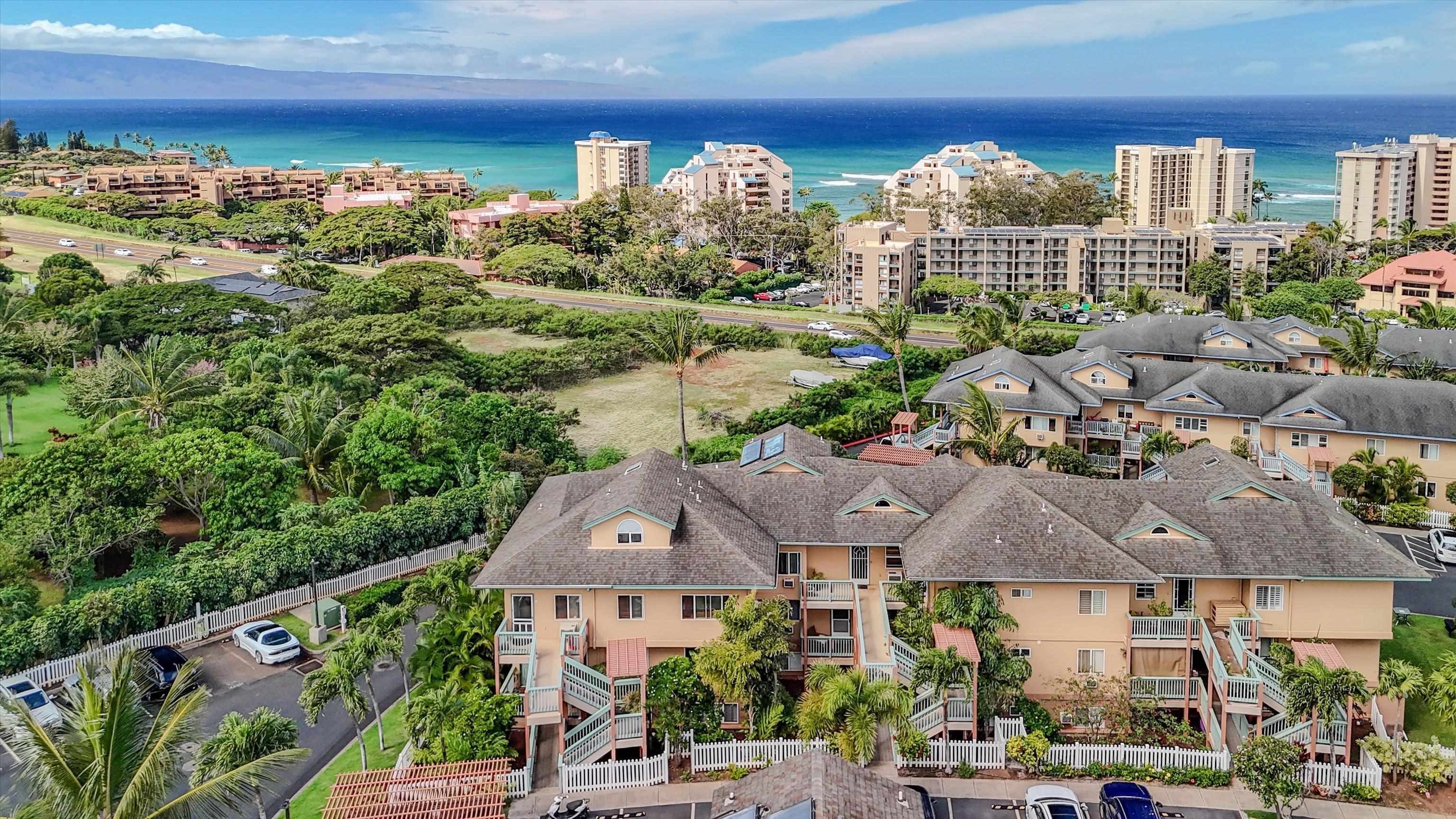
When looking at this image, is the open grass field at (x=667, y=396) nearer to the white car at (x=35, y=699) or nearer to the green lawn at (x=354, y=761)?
the green lawn at (x=354, y=761)

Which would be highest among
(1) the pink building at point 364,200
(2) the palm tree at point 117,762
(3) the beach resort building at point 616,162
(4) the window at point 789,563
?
(3) the beach resort building at point 616,162

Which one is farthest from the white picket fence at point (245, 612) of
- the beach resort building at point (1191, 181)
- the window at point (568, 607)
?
the beach resort building at point (1191, 181)

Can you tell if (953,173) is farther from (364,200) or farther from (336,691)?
(336,691)

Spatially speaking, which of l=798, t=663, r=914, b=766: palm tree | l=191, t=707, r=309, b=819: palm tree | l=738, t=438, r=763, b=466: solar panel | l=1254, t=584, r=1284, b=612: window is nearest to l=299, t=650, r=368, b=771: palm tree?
l=191, t=707, r=309, b=819: palm tree

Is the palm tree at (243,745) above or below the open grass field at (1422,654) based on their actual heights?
above

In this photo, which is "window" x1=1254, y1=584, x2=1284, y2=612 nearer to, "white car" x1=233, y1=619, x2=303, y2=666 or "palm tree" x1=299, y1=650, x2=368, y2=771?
"palm tree" x1=299, y1=650, x2=368, y2=771

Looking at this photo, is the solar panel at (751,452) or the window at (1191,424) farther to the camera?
the window at (1191,424)

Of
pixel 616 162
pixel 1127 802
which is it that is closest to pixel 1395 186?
pixel 616 162
